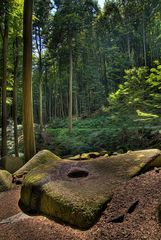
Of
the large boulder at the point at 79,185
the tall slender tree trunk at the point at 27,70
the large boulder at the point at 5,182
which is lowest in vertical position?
the large boulder at the point at 5,182

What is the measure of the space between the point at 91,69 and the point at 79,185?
2945 centimetres

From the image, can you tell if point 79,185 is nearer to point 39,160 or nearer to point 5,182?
point 39,160

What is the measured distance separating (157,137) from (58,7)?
1465cm

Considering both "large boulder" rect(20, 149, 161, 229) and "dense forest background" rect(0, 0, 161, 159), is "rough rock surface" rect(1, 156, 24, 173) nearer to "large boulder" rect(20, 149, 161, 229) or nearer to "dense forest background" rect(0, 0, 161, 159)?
"dense forest background" rect(0, 0, 161, 159)

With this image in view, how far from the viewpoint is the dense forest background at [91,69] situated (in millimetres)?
13281

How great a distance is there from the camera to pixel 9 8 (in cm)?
1148

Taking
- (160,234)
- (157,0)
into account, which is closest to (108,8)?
(157,0)

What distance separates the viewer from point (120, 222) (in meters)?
3.56

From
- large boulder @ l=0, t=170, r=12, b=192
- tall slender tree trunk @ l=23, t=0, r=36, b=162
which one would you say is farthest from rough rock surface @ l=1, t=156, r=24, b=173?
large boulder @ l=0, t=170, r=12, b=192

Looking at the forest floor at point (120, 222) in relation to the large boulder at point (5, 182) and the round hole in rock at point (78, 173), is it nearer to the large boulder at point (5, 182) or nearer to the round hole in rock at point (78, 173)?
the round hole in rock at point (78, 173)

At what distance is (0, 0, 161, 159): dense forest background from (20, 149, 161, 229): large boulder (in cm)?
523

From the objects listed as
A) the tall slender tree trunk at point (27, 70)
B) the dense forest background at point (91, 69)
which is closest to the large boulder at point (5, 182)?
the tall slender tree trunk at point (27, 70)

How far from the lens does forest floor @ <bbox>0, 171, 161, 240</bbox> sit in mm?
3273

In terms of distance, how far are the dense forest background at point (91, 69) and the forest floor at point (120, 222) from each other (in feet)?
20.4
